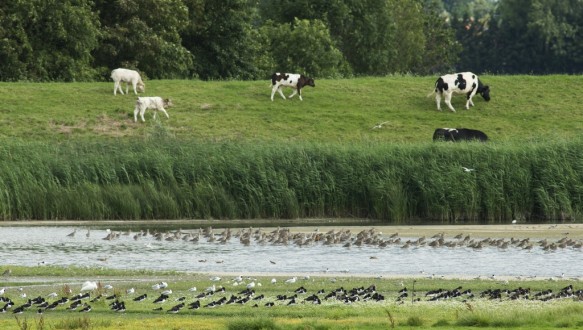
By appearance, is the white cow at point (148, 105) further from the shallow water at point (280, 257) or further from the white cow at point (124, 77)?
the shallow water at point (280, 257)

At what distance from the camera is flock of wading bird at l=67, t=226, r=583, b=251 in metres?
31.8

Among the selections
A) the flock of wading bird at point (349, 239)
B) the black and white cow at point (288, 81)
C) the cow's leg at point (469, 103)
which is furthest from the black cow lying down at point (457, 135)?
the flock of wading bird at point (349, 239)

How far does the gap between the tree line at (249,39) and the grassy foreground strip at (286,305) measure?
121 ft

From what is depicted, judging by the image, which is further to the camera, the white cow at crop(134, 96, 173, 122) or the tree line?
the tree line

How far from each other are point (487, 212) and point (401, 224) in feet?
9.72

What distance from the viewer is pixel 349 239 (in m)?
32.8

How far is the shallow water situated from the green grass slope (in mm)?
16294

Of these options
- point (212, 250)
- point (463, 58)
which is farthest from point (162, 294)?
point (463, 58)

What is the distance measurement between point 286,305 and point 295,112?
1439 inches

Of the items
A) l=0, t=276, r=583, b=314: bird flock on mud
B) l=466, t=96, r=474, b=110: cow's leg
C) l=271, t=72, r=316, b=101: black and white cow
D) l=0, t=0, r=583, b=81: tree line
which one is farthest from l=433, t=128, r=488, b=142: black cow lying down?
l=0, t=276, r=583, b=314: bird flock on mud

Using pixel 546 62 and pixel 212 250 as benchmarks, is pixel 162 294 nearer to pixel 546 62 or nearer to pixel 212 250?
pixel 212 250

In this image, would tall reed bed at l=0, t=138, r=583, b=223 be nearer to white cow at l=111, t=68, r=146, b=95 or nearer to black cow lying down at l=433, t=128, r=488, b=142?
black cow lying down at l=433, t=128, r=488, b=142

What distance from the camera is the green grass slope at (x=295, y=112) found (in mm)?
53000

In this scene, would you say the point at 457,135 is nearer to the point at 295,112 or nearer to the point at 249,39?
the point at 295,112
